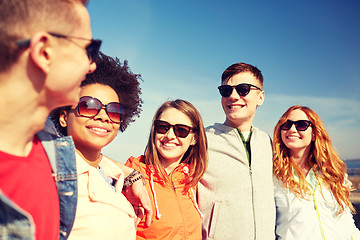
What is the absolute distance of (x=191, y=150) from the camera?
3.84m

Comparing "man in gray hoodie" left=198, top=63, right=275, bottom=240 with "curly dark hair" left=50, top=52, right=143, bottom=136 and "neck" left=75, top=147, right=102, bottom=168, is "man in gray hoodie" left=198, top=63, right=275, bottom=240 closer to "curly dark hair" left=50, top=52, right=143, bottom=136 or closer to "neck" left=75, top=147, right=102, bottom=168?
"curly dark hair" left=50, top=52, right=143, bottom=136

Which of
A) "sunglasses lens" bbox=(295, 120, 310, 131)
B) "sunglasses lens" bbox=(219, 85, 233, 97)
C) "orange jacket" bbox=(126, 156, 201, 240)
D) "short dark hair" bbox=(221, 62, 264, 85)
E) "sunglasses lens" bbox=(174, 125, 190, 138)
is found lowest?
"orange jacket" bbox=(126, 156, 201, 240)

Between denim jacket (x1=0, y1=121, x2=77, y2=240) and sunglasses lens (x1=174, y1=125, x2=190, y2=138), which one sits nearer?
denim jacket (x1=0, y1=121, x2=77, y2=240)

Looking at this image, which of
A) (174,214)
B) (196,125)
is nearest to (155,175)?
(174,214)

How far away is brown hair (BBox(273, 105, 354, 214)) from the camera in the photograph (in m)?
3.88

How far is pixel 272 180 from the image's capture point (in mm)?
3934

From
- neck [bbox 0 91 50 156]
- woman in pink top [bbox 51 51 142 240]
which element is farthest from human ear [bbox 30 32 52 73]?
woman in pink top [bbox 51 51 142 240]

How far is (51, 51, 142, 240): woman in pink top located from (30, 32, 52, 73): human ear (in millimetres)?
1080

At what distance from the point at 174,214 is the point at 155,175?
555 millimetres

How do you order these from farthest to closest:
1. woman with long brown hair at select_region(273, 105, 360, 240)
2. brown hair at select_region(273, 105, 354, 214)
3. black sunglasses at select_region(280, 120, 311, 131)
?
black sunglasses at select_region(280, 120, 311, 131) → brown hair at select_region(273, 105, 354, 214) → woman with long brown hair at select_region(273, 105, 360, 240)

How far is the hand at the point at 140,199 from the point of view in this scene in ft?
9.00

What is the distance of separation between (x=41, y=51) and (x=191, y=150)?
9.09ft

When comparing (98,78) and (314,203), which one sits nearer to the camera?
(98,78)

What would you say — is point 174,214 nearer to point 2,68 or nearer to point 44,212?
point 44,212
